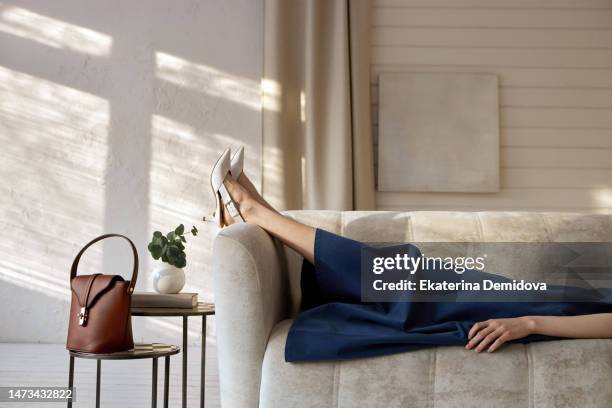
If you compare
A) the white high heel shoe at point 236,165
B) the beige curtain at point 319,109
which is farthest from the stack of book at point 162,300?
the beige curtain at point 319,109

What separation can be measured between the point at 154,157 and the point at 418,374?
2.93 metres

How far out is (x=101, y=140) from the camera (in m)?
4.44

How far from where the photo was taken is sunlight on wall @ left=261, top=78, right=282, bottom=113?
438 cm

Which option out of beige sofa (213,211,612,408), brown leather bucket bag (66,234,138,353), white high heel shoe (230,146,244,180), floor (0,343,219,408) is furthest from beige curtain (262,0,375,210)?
brown leather bucket bag (66,234,138,353)

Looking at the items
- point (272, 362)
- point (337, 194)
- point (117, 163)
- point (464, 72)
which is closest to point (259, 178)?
point (337, 194)

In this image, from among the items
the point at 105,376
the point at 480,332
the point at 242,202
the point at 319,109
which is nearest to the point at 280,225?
the point at 242,202

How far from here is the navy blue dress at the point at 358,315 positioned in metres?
1.89

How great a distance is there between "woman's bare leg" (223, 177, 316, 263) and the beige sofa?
19 cm

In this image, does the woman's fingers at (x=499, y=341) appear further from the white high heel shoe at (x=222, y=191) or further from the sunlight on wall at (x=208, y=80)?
the sunlight on wall at (x=208, y=80)

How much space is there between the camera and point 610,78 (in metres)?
4.46

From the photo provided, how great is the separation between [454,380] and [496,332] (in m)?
0.17

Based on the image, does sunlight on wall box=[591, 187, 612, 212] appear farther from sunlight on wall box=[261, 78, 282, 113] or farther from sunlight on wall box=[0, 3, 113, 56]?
sunlight on wall box=[0, 3, 113, 56]

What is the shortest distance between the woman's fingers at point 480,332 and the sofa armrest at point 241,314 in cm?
53

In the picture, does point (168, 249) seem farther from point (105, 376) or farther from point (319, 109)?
point (319, 109)
